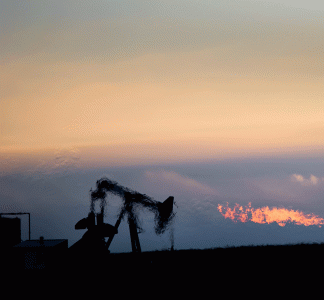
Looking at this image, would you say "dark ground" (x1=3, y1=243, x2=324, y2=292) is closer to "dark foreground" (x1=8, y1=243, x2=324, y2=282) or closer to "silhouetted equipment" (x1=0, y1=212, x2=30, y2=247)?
"dark foreground" (x1=8, y1=243, x2=324, y2=282)

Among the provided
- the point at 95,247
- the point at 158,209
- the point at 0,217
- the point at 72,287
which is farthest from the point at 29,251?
the point at 0,217

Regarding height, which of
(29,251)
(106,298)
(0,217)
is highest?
(0,217)

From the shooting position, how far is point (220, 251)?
28.1 m

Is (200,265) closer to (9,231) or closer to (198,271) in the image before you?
(198,271)

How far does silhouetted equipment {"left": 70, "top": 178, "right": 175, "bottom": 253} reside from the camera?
2259 cm

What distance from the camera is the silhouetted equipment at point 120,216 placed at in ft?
74.1

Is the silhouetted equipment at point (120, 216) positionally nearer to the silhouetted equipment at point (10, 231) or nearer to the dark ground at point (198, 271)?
the dark ground at point (198, 271)

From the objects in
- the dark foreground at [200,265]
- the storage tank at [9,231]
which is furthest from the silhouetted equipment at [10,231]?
the dark foreground at [200,265]

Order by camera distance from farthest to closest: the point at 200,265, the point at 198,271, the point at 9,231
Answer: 1. the point at 9,231
2. the point at 200,265
3. the point at 198,271

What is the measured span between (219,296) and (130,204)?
27.3ft

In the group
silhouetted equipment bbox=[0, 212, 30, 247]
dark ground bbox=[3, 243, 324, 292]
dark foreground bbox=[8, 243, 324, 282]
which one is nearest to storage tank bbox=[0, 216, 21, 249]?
silhouetted equipment bbox=[0, 212, 30, 247]

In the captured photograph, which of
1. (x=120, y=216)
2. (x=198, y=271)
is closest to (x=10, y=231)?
(x=120, y=216)

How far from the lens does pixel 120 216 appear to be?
74.1 ft

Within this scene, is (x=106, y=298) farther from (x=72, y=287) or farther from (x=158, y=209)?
(x=158, y=209)
